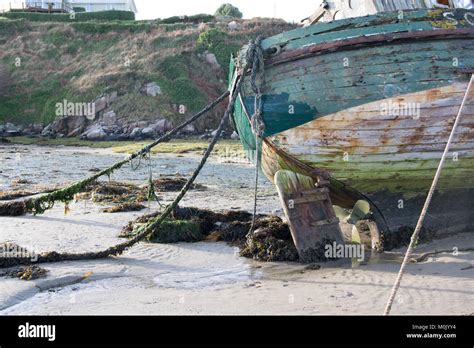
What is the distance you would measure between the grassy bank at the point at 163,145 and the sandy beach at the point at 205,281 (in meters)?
13.2

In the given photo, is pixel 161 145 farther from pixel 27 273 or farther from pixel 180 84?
pixel 27 273

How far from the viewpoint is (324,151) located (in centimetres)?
764

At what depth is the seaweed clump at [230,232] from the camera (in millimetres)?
7391

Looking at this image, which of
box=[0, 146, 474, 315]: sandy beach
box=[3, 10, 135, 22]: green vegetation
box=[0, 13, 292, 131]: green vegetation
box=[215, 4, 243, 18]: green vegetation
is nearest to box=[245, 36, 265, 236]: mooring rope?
box=[0, 146, 474, 315]: sandy beach

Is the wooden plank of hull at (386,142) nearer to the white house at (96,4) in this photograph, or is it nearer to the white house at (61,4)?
the white house at (61,4)

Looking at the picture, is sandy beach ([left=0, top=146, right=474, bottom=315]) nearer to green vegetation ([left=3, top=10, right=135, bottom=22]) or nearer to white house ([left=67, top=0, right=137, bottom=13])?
green vegetation ([left=3, top=10, right=135, bottom=22])

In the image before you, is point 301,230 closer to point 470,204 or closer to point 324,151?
point 324,151

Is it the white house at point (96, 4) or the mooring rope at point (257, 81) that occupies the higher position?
the white house at point (96, 4)

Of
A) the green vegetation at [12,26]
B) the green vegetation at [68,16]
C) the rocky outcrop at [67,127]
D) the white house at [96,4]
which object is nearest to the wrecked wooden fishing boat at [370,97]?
the rocky outcrop at [67,127]

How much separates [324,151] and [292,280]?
1935 mm

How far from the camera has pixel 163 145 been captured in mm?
25125

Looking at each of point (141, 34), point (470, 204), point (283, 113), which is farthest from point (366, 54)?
point (141, 34)

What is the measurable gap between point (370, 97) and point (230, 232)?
8.73 ft

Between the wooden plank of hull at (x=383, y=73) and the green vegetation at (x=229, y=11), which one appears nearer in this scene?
the wooden plank of hull at (x=383, y=73)
